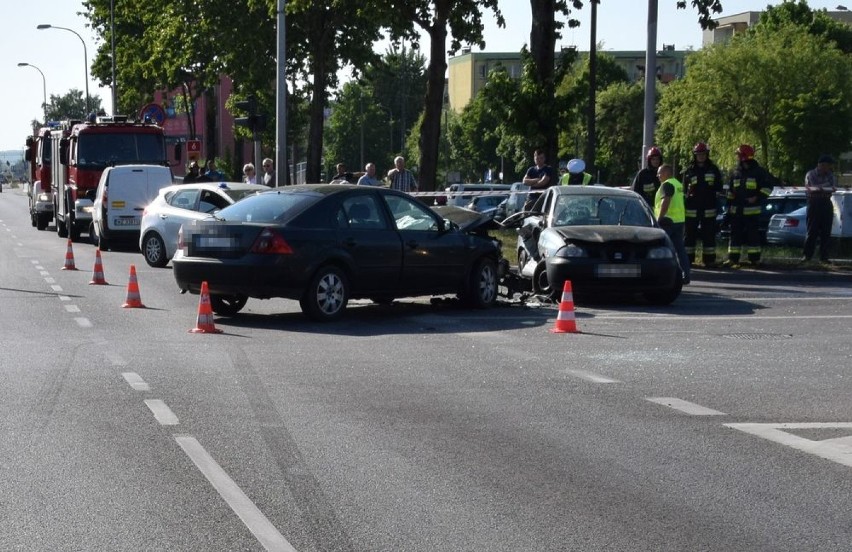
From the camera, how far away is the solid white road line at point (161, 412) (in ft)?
29.3

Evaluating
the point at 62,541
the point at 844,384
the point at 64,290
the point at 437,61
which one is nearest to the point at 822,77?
the point at 437,61

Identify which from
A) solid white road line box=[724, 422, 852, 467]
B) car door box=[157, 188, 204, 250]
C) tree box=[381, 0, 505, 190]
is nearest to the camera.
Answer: solid white road line box=[724, 422, 852, 467]

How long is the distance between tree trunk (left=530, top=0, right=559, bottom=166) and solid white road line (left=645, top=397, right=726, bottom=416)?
17424 millimetres

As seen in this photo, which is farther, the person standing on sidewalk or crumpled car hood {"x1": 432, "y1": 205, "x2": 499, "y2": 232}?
the person standing on sidewalk

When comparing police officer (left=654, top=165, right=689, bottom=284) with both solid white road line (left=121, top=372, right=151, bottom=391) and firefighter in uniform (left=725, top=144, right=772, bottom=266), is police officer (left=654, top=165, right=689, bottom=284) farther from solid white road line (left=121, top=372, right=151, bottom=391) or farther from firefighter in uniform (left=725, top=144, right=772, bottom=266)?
solid white road line (left=121, top=372, right=151, bottom=391)

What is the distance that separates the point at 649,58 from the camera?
81.3ft

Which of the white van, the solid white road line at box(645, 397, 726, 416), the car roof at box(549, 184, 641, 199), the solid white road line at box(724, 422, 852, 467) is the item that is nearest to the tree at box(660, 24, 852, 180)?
the white van

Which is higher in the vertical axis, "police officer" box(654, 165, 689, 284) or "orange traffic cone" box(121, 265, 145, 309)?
"police officer" box(654, 165, 689, 284)

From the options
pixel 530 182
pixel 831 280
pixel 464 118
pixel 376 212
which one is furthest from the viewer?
pixel 464 118

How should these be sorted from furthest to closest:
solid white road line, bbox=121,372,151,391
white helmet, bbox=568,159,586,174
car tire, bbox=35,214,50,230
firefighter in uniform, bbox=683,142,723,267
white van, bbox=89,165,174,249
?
1. car tire, bbox=35,214,50,230
2. white van, bbox=89,165,174,249
3. firefighter in uniform, bbox=683,142,723,267
4. white helmet, bbox=568,159,586,174
5. solid white road line, bbox=121,372,151,391

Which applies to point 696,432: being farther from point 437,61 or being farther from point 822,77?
point 822,77

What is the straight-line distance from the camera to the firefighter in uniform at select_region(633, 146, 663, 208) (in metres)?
22.2

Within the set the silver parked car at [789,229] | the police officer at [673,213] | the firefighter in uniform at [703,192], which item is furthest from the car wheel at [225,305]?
the silver parked car at [789,229]

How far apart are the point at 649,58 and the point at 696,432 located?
1685cm
